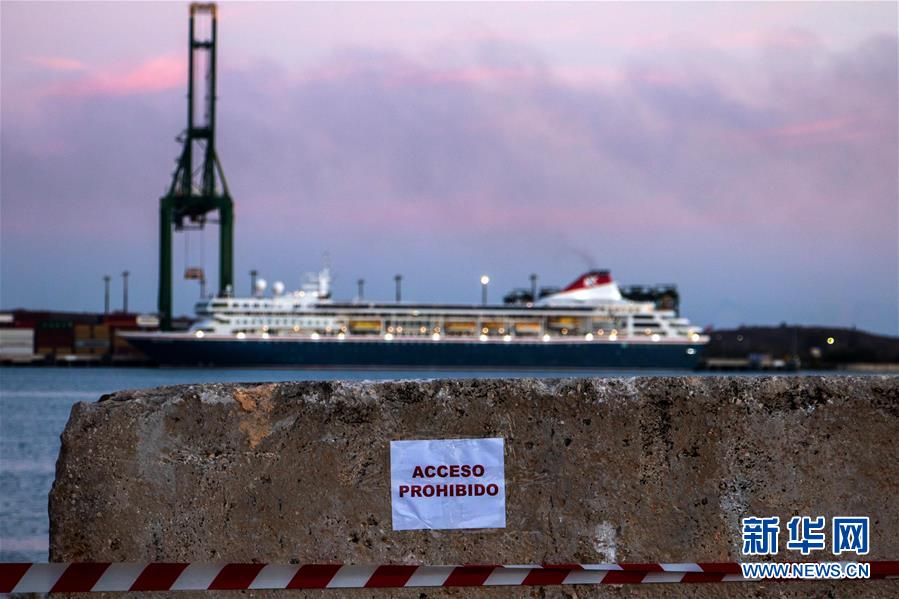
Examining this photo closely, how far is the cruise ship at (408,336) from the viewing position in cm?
6988

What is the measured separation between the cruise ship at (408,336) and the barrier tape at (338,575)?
6646 cm

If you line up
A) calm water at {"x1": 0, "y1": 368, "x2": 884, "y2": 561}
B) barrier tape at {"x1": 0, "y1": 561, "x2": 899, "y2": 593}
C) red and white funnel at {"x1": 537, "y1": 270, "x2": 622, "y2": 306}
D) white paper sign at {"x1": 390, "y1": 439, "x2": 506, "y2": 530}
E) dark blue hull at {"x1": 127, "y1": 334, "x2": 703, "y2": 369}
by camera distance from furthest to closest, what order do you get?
red and white funnel at {"x1": 537, "y1": 270, "x2": 622, "y2": 306} → dark blue hull at {"x1": 127, "y1": 334, "x2": 703, "y2": 369} → calm water at {"x1": 0, "y1": 368, "x2": 884, "y2": 561} → white paper sign at {"x1": 390, "y1": 439, "x2": 506, "y2": 530} → barrier tape at {"x1": 0, "y1": 561, "x2": 899, "y2": 593}

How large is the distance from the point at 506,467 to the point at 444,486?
177mm

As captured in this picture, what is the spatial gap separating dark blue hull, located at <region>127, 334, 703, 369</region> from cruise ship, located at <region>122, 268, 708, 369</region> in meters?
0.06

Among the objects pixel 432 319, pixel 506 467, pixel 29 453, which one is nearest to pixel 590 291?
pixel 432 319

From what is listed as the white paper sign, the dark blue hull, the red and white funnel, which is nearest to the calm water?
the white paper sign

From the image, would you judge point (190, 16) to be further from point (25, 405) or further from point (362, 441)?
point (362, 441)

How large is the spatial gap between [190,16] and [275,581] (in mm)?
80410

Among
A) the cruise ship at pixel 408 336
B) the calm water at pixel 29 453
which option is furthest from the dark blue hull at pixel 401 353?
the calm water at pixel 29 453

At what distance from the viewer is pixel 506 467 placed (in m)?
3.25

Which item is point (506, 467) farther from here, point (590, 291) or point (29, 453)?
point (590, 291)

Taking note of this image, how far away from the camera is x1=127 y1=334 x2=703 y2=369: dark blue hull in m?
69.6

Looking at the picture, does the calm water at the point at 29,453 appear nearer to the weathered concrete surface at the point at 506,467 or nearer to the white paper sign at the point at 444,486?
the weathered concrete surface at the point at 506,467

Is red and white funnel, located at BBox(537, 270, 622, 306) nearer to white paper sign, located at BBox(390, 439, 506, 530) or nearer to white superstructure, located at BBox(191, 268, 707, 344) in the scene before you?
white superstructure, located at BBox(191, 268, 707, 344)
